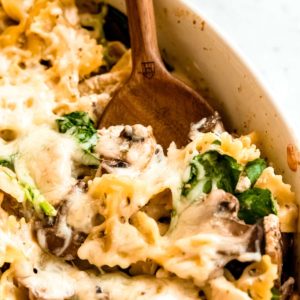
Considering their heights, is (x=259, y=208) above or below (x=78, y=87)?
above

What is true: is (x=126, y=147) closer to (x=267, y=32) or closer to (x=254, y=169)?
(x=254, y=169)

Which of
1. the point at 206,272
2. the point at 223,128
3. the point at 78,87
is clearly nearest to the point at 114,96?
the point at 78,87

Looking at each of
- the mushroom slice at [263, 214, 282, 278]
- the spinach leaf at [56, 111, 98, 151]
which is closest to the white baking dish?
the mushroom slice at [263, 214, 282, 278]

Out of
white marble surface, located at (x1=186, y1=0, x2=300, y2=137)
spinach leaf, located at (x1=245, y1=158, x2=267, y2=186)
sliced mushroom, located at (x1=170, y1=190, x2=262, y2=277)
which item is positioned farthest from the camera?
white marble surface, located at (x1=186, y1=0, x2=300, y2=137)

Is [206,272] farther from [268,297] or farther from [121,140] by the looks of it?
[121,140]

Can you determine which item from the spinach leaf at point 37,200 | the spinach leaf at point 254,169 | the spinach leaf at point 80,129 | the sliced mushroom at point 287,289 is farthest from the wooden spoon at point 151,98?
the sliced mushroom at point 287,289

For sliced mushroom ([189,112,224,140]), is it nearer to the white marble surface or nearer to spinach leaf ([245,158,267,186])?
spinach leaf ([245,158,267,186])

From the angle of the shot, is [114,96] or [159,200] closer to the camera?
[159,200]
